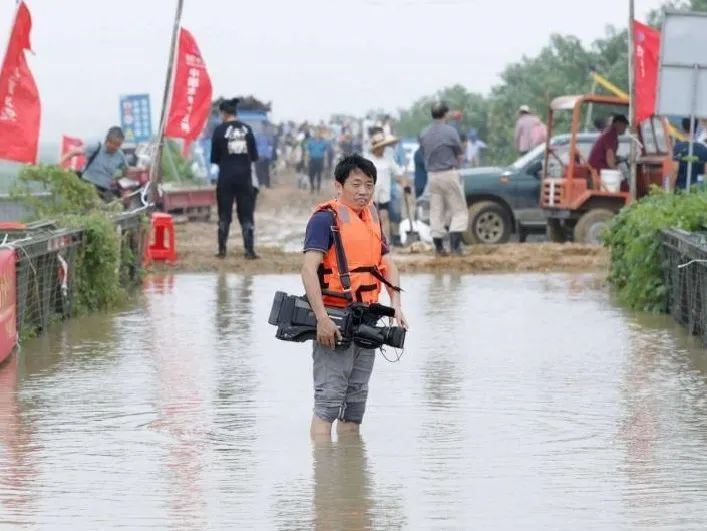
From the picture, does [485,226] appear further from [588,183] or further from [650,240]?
[650,240]

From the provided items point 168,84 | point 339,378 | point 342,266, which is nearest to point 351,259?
point 342,266

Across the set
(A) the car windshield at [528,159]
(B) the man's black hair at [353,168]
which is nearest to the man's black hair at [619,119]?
(A) the car windshield at [528,159]

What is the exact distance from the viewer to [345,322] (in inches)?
366

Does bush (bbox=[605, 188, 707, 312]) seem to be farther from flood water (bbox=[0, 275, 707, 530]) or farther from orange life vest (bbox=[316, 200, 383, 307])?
orange life vest (bbox=[316, 200, 383, 307])

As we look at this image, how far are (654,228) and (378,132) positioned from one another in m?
9.74

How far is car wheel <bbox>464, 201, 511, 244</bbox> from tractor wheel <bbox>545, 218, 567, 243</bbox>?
89 centimetres

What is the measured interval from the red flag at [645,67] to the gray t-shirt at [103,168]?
21.1 ft

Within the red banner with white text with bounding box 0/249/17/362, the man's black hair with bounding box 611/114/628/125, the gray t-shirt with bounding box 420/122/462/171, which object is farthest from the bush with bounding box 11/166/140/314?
the man's black hair with bounding box 611/114/628/125

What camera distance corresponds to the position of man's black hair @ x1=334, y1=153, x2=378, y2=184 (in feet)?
30.9

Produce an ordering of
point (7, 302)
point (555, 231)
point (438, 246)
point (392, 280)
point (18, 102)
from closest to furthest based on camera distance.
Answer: point (392, 280) → point (7, 302) → point (18, 102) → point (438, 246) → point (555, 231)

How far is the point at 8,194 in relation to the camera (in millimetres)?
18203

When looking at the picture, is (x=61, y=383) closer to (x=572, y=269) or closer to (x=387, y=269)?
(x=387, y=269)

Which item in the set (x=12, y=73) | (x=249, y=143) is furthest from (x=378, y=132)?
(x=12, y=73)

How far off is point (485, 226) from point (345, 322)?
18.0 meters
